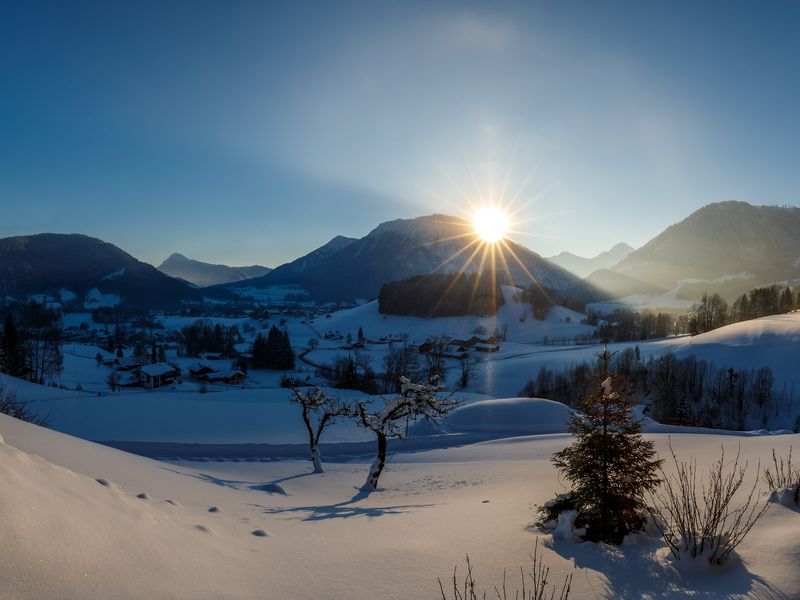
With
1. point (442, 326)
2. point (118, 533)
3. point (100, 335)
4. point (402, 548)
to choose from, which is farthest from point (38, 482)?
point (100, 335)

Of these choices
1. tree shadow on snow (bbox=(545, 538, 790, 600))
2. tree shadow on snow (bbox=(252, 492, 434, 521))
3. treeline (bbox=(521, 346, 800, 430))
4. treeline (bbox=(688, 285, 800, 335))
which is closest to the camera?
tree shadow on snow (bbox=(545, 538, 790, 600))

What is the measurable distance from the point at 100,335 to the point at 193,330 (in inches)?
2352

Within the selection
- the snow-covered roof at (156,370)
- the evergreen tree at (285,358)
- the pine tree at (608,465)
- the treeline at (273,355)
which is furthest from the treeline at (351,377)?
the pine tree at (608,465)

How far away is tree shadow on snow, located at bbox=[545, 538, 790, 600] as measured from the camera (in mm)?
4871

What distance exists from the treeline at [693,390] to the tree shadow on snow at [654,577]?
45.7m

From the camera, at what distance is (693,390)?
197 ft

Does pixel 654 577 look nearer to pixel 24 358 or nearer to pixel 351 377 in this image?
pixel 351 377

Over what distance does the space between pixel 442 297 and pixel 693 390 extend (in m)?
106

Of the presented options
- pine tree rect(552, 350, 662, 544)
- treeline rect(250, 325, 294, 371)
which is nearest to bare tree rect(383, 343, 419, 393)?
treeline rect(250, 325, 294, 371)

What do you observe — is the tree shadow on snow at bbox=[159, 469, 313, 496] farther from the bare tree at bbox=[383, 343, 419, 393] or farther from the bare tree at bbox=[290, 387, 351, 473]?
the bare tree at bbox=[383, 343, 419, 393]

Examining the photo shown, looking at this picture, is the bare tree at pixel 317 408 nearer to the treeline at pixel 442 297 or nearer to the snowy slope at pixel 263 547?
the snowy slope at pixel 263 547

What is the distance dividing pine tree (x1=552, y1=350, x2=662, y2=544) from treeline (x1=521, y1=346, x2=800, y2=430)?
44582 mm

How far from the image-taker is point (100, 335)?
14888 cm

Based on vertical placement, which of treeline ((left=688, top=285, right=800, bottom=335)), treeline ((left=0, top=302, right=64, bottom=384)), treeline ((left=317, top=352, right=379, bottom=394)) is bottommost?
treeline ((left=317, top=352, right=379, bottom=394))
